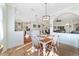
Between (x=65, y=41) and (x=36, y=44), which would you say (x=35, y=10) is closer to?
(x=36, y=44)

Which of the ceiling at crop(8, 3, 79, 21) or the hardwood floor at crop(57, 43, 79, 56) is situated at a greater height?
the ceiling at crop(8, 3, 79, 21)

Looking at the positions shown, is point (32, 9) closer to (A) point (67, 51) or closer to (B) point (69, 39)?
(B) point (69, 39)

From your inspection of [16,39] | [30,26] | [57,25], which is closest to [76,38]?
[57,25]

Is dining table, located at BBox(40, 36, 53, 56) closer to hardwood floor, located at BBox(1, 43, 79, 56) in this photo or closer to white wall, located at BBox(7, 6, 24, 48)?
hardwood floor, located at BBox(1, 43, 79, 56)

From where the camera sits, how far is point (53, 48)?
7.91 ft

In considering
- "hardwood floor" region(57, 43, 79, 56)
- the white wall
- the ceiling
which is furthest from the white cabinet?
the white wall

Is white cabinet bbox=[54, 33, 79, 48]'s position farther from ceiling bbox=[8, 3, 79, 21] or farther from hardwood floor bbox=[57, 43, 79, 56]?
ceiling bbox=[8, 3, 79, 21]

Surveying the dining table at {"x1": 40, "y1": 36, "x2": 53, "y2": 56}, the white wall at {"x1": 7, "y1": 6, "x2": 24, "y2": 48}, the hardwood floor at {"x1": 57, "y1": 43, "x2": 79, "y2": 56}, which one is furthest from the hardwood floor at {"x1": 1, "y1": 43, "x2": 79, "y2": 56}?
the dining table at {"x1": 40, "y1": 36, "x2": 53, "y2": 56}

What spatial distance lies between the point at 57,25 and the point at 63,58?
696mm

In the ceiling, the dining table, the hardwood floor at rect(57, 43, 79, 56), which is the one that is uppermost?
the ceiling

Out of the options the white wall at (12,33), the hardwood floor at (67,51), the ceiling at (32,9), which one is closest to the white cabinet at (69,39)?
the hardwood floor at (67,51)

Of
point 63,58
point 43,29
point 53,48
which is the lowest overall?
point 63,58

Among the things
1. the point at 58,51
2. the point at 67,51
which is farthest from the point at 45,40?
the point at 67,51

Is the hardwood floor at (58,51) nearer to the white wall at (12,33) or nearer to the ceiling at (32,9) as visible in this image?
the white wall at (12,33)
